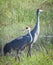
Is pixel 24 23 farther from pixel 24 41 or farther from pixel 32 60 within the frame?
pixel 32 60

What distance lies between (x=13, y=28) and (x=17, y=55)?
0.71 ft

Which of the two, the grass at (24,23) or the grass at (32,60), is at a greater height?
the grass at (24,23)

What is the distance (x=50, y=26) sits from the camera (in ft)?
6.07

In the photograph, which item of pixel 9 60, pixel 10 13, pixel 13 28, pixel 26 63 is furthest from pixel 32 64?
pixel 10 13

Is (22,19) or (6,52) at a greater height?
(22,19)

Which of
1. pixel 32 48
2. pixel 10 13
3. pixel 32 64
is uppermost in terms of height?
pixel 10 13

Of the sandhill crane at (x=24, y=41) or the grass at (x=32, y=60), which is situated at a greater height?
the sandhill crane at (x=24, y=41)

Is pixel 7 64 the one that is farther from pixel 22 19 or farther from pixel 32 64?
pixel 22 19

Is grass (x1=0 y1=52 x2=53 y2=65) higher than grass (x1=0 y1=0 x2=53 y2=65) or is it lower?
lower

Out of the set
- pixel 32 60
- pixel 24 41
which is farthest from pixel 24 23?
pixel 32 60

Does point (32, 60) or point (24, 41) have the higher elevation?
point (24, 41)

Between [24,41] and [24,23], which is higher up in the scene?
[24,23]

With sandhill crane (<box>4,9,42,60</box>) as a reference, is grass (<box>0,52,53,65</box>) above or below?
below

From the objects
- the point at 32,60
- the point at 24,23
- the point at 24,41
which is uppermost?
the point at 24,23
